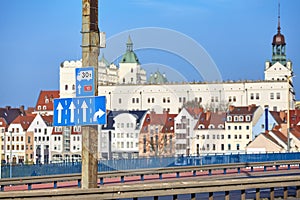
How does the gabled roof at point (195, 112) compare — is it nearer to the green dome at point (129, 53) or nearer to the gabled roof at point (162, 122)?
the gabled roof at point (162, 122)

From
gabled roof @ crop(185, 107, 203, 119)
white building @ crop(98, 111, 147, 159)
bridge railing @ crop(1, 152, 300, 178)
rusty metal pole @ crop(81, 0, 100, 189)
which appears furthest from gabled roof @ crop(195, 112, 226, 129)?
rusty metal pole @ crop(81, 0, 100, 189)

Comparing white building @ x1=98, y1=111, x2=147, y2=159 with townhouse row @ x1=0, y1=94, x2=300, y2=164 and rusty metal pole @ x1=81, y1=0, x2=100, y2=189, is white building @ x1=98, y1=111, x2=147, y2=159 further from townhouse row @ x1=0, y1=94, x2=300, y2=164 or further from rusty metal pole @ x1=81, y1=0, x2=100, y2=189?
rusty metal pole @ x1=81, y1=0, x2=100, y2=189

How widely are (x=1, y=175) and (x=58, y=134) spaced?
113 m

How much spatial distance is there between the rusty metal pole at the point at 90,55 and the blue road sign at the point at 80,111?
18cm

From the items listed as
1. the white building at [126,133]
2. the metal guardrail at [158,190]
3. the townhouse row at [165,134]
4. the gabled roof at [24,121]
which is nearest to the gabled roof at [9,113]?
the gabled roof at [24,121]

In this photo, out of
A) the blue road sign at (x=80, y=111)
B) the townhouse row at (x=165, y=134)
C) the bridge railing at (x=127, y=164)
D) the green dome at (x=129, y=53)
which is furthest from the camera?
the townhouse row at (x=165, y=134)

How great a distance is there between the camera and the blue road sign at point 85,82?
50.9 feet

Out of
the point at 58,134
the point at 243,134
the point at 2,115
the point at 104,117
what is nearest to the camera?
the point at 104,117

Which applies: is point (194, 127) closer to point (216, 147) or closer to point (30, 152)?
point (216, 147)

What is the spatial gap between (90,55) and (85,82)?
1.91 ft

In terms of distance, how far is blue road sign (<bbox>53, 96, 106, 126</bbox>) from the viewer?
1548 cm

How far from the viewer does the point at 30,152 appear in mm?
149125

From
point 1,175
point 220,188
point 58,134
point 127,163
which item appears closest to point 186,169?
point 127,163

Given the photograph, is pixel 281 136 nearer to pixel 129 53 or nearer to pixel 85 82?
pixel 129 53
